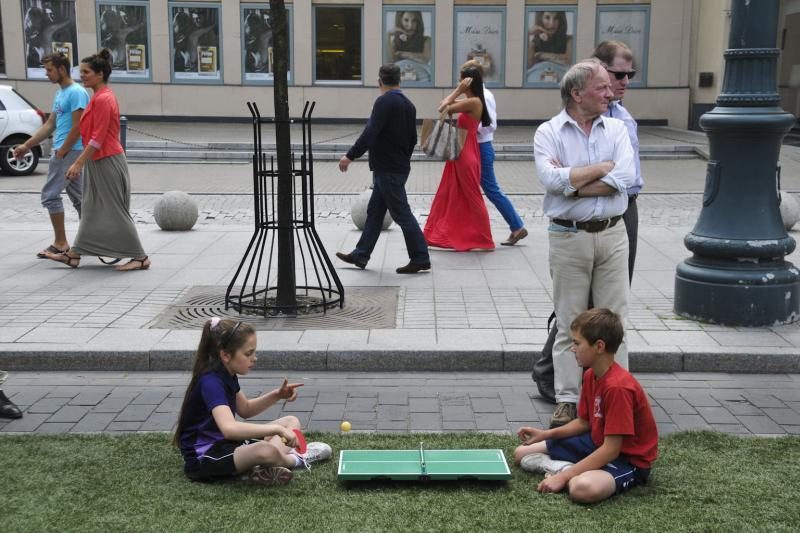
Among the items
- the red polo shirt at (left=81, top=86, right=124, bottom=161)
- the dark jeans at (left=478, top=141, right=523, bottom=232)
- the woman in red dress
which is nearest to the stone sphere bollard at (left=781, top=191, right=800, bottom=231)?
the dark jeans at (left=478, top=141, right=523, bottom=232)

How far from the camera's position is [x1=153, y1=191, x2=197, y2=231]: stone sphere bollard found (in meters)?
11.8

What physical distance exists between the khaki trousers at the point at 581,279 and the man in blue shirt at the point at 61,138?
5.66 m

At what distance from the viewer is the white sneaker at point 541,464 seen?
4.59 m

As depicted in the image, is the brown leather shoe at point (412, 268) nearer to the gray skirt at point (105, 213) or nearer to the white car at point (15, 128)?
the gray skirt at point (105, 213)

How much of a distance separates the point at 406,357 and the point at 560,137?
208cm

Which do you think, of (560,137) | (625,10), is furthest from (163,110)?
(560,137)

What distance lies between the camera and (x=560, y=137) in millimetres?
5246

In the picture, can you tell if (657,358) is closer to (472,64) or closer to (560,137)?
(560,137)

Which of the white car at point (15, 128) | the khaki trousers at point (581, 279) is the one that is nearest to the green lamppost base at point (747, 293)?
the khaki trousers at point (581, 279)

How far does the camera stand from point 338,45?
28.5m

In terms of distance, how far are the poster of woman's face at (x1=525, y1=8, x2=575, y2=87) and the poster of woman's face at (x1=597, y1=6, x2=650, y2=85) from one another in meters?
0.91

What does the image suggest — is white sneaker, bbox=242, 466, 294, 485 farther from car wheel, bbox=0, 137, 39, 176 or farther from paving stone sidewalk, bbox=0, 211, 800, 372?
car wheel, bbox=0, 137, 39, 176

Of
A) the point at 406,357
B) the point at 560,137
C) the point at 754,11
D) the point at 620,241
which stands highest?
the point at 754,11

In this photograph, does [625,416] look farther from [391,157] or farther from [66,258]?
[66,258]
